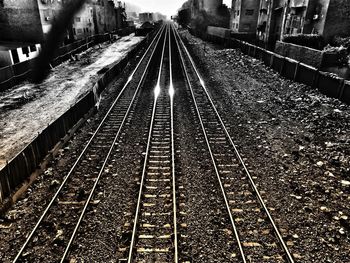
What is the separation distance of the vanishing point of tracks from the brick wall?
2140 cm

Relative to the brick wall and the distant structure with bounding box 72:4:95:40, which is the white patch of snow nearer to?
the brick wall

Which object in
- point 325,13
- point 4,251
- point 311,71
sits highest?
point 325,13

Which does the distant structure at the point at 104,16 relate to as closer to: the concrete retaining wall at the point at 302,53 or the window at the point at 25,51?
the window at the point at 25,51

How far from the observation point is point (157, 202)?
6816mm

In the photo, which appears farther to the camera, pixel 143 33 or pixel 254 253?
pixel 143 33

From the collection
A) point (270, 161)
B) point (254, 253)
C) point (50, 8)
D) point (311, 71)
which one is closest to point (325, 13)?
point (311, 71)

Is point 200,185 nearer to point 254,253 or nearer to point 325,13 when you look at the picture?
point 254,253

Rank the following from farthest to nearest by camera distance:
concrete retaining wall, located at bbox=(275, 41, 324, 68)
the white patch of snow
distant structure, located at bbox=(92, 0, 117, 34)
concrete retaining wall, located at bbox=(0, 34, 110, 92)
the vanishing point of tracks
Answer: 1. distant structure, located at bbox=(92, 0, 117, 34)
2. concrete retaining wall, located at bbox=(0, 34, 110, 92)
3. concrete retaining wall, located at bbox=(275, 41, 324, 68)
4. the white patch of snow
5. the vanishing point of tracks

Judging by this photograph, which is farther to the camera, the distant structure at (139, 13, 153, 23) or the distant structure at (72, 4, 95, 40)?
the distant structure at (139, 13, 153, 23)

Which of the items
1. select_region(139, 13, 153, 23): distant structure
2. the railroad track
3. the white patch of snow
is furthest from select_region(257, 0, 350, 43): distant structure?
select_region(139, 13, 153, 23): distant structure

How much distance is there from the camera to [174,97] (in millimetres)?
15172

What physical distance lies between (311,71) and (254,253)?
A: 13.3 metres

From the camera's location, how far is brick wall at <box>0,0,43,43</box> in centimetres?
2658

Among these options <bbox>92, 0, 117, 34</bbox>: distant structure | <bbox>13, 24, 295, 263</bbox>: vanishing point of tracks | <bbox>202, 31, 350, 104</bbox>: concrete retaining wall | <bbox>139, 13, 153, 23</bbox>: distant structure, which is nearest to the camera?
<bbox>13, 24, 295, 263</bbox>: vanishing point of tracks
